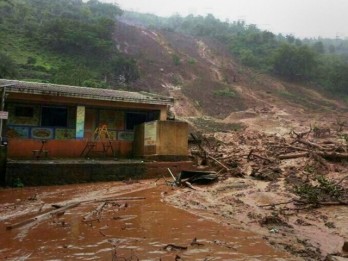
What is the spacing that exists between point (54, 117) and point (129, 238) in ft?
38.3

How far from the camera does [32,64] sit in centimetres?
4016

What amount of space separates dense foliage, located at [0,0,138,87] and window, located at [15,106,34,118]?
17404 millimetres

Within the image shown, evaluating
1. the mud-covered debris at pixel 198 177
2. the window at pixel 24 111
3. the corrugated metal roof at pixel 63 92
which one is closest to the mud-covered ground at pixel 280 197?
the mud-covered debris at pixel 198 177

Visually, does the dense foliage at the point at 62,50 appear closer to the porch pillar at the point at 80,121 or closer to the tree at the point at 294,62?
the porch pillar at the point at 80,121

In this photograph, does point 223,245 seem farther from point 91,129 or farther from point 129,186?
point 91,129

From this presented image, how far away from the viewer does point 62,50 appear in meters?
45.8

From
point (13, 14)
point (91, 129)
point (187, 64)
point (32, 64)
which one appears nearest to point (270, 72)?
A: point (187, 64)

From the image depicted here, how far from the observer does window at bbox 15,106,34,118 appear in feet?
55.0

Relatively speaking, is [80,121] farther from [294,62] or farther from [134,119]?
[294,62]

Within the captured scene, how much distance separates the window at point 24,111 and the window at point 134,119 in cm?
470

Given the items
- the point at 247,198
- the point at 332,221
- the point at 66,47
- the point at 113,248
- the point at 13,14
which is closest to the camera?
the point at 113,248

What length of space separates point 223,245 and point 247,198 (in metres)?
4.76

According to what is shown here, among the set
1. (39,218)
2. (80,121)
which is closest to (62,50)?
(80,121)

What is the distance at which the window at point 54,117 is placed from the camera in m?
17.3
